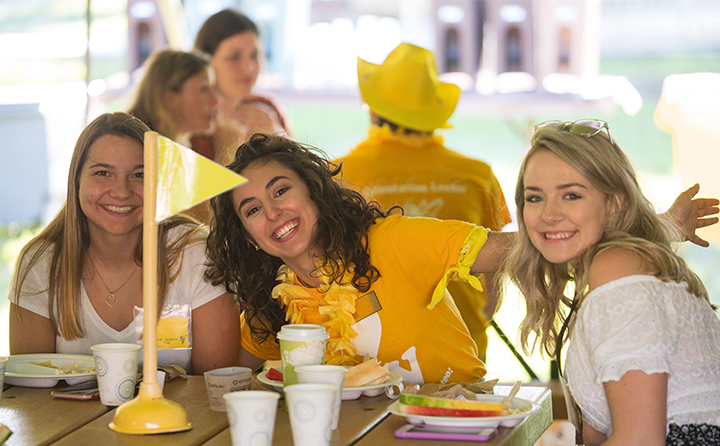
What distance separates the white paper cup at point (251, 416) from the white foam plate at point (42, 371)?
636 millimetres

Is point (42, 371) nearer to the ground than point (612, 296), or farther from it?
nearer to the ground

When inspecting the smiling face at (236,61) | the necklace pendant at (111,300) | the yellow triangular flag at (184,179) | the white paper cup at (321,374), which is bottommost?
the necklace pendant at (111,300)

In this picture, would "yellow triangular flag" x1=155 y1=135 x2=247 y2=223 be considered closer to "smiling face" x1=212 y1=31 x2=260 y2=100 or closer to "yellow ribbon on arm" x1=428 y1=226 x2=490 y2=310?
"yellow ribbon on arm" x1=428 y1=226 x2=490 y2=310

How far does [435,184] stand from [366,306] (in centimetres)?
85

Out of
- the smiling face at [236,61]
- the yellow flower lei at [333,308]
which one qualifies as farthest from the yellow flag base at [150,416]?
the smiling face at [236,61]

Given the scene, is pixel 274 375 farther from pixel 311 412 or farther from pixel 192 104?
pixel 192 104

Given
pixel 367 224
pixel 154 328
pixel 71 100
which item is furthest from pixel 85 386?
pixel 71 100

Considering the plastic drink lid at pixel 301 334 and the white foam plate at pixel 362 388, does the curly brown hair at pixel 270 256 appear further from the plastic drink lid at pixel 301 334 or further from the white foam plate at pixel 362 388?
the plastic drink lid at pixel 301 334

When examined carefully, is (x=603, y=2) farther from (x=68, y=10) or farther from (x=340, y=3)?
(x=68, y=10)

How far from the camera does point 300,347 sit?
131 centimetres

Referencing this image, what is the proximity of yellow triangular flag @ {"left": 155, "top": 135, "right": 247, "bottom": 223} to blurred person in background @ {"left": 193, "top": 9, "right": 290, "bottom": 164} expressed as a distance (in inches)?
83.2

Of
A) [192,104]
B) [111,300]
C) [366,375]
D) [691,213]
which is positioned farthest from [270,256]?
[192,104]

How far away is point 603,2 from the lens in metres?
4.36

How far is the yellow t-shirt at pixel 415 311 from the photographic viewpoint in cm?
177
